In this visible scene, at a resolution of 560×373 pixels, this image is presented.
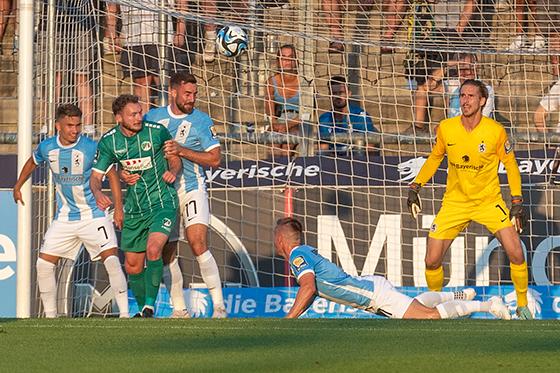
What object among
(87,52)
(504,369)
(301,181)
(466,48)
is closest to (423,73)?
(466,48)

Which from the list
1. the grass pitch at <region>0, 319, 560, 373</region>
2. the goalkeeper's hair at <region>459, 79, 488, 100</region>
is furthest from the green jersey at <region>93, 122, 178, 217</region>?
the goalkeeper's hair at <region>459, 79, 488, 100</region>


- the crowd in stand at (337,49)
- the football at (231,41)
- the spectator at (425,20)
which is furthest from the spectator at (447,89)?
the football at (231,41)

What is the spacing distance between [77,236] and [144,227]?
1.00m

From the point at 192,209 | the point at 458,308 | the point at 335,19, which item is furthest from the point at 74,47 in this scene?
the point at 458,308

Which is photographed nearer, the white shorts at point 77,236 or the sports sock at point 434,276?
the sports sock at point 434,276

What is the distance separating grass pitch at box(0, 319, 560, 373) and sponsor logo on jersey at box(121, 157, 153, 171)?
2.20 m

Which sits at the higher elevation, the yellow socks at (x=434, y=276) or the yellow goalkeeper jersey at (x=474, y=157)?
the yellow goalkeeper jersey at (x=474, y=157)

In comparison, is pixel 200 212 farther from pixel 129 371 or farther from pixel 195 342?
pixel 129 371

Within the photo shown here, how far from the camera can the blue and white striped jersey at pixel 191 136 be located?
11.6 meters

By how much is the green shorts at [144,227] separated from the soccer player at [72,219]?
0.64 meters

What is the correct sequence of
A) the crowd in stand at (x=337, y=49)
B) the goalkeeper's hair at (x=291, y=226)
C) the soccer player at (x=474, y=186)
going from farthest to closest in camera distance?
the crowd in stand at (x=337, y=49), the soccer player at (x=474, y=186), the goalkeeper's hair at (x=291, y=226)

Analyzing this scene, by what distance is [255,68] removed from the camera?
14562 mm

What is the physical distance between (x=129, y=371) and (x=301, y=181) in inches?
292

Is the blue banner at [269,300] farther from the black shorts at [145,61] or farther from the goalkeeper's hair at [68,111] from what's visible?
the black shorts at [145,61]
